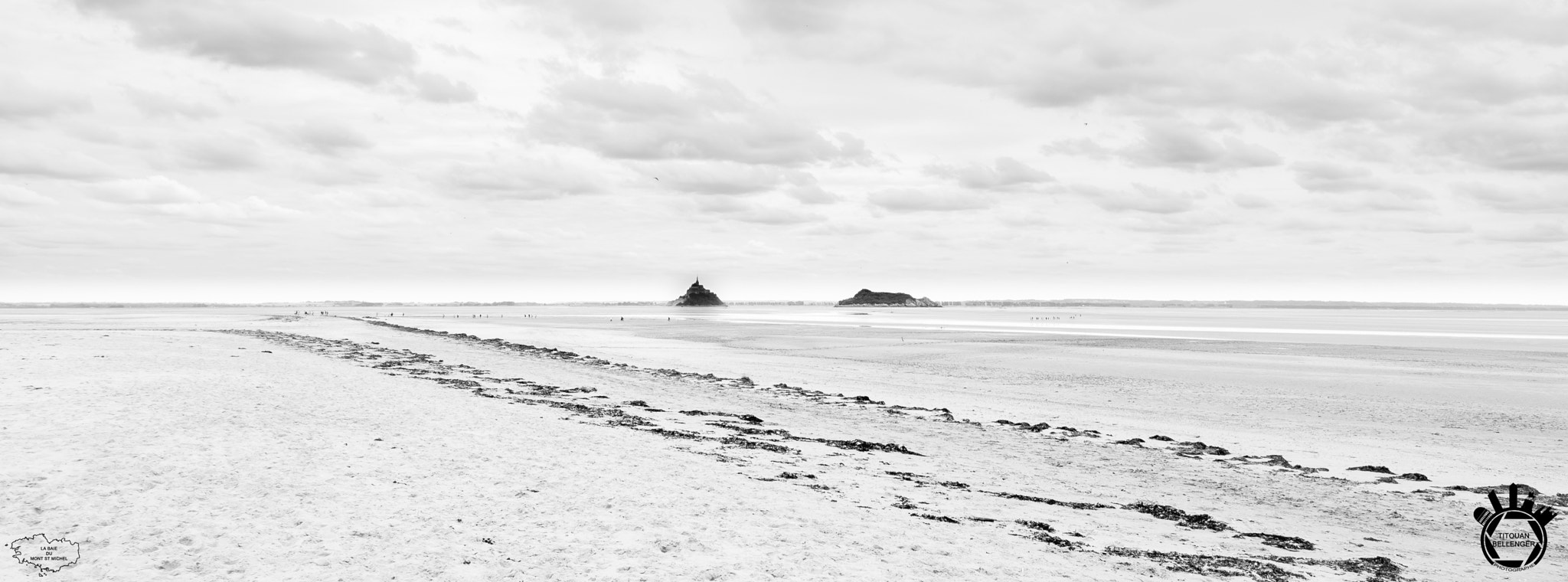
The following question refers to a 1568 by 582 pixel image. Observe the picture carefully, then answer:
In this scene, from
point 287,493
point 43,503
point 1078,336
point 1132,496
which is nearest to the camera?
point 43,503

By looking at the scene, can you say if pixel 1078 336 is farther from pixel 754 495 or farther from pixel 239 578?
pixel 239 578

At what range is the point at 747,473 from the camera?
1079cm

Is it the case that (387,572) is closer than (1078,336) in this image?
Yes

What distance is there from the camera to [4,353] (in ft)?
83.3

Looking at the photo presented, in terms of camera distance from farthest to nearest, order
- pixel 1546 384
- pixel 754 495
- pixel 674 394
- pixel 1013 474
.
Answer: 1. pixel 1546 384
2. pixel 674 394
3. pixel 1013 474
4. pixel 754 495

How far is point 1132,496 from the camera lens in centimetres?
1027

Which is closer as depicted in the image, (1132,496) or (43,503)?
(43,503)

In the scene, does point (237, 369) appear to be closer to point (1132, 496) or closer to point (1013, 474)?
point (1013, 474)

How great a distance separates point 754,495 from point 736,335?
1893 inches

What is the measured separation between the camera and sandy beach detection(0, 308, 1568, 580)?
279 inches

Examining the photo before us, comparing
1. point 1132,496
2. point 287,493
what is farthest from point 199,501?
point 1132,496

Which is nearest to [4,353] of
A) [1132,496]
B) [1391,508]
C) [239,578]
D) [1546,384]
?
[239,578]

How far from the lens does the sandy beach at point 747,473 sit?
709 centimetres

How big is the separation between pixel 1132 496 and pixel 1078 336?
46458mm
